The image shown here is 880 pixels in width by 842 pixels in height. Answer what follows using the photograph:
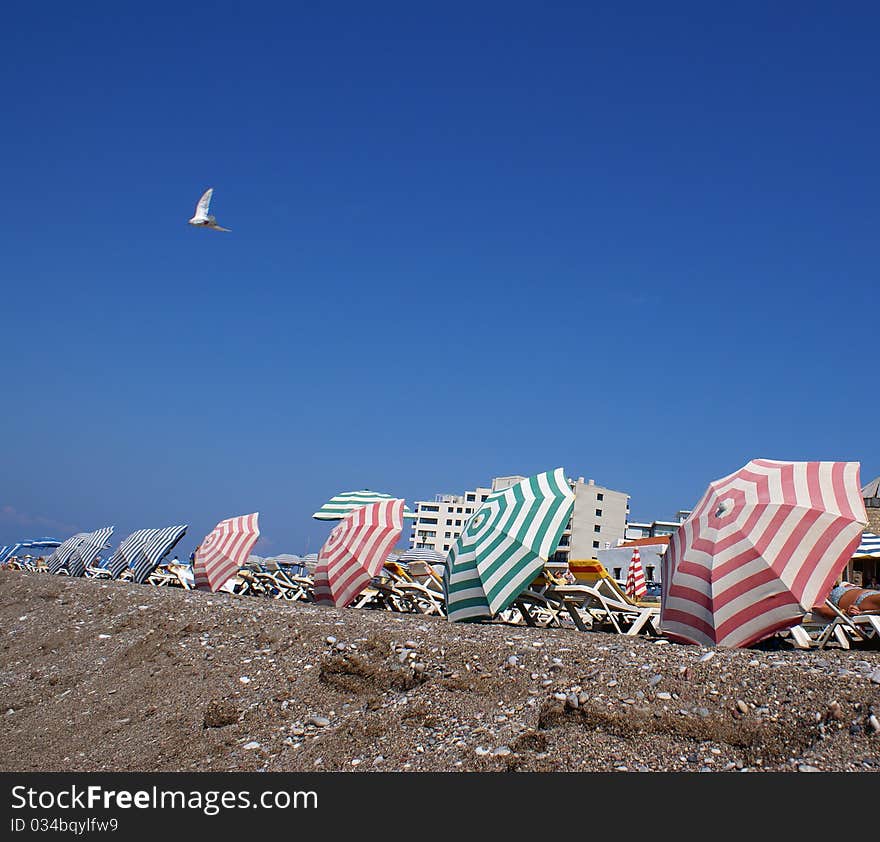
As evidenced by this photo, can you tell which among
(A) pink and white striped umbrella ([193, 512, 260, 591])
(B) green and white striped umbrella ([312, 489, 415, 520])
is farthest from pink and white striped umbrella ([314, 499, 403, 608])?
(A) pink and white striped umbrella ([193, 512, 260, 591])

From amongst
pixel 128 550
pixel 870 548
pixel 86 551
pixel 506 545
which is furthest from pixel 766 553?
pixel 86 551

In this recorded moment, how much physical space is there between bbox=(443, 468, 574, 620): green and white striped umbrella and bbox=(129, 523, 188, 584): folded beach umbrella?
1258cm

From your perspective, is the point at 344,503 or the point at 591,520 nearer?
the point at 344,503

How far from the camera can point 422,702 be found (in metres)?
6.10

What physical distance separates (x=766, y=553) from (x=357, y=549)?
6454mm

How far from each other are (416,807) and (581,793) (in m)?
0.96

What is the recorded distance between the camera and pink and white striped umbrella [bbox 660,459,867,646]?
634cm

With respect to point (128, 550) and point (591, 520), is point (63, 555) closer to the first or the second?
point (128, 550)

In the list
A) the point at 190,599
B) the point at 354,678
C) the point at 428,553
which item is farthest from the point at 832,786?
the point at 428,553

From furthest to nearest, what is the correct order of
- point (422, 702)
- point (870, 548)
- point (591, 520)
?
point (591, 520)
point (870, 548)
point (422, 702)

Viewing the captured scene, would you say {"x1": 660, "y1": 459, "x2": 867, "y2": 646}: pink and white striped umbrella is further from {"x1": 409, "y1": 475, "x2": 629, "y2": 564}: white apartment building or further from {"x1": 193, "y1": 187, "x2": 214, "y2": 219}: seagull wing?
{"x1": 409, "y1": 475, "x2": 629, "y2": 564}: white apartment building

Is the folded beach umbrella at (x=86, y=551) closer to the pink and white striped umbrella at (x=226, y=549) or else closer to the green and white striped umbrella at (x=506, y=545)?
the pink and white striped umbrella at (x=226, y=549)

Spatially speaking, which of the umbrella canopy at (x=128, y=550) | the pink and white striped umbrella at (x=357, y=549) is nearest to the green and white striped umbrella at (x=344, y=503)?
the pink and white striped umbrella at (x=357, y=549)

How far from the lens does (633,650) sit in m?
6.42
